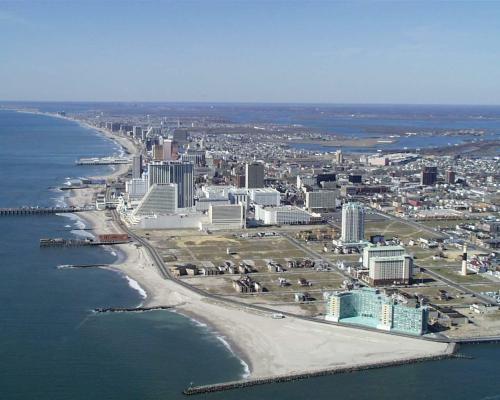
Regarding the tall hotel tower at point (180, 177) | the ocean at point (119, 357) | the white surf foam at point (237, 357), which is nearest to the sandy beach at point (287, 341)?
the white surf foam at point (237, 357)

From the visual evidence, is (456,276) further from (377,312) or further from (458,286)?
(377,312)

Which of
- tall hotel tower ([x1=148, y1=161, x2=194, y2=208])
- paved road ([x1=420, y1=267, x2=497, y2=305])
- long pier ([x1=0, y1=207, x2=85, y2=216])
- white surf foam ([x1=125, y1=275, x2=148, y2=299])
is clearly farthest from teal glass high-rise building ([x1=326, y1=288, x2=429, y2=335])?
long pier ([x1=0, y1=207, x2=85, y2=216])

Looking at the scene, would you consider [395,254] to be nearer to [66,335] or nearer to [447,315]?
[447,315]

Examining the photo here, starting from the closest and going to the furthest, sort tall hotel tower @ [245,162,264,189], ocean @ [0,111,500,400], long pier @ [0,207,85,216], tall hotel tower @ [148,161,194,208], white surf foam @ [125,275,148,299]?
1. ocean @ [0,111,500,400]
2. white surf foam @ [125,275,148,299]
3. long pier @ [0,207,85,216]
4. tall hotel tower @ [148,161,194,208]
5. tall hotel tower @ [245,162,264,189]

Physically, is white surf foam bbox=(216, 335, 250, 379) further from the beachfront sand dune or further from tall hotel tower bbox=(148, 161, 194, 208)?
tall hotel tower bbox=(148, 161, 194, 208)

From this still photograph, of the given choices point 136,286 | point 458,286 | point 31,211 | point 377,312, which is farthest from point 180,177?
point 377,312
